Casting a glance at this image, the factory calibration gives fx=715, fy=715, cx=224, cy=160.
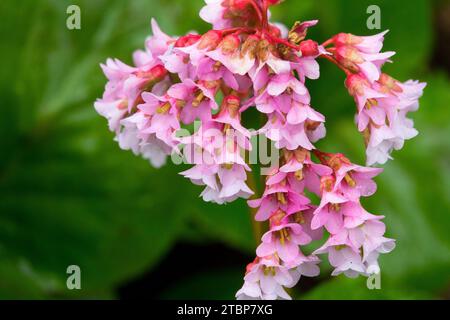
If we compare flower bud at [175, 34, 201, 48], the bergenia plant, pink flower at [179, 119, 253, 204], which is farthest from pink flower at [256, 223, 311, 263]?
flower bud at [175, 34, 201, 48]

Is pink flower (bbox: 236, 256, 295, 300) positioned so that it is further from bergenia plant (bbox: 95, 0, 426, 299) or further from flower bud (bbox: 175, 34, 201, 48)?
flower bud (bbox: 175, 34, 201, 48)

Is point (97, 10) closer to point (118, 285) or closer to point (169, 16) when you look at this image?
point (169, 16)

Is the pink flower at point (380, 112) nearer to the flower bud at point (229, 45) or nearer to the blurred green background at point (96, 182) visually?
the flower bud at point (229, 45)

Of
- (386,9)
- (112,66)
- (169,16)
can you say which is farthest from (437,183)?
(112,66)

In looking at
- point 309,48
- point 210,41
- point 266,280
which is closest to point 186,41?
point 210,41

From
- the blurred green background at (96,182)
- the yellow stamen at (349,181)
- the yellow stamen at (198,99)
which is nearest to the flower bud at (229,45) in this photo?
the yellow stamen at (198,99)

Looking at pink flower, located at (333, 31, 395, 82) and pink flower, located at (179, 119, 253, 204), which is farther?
pink flower, located at (333, 31, 395, 82)
